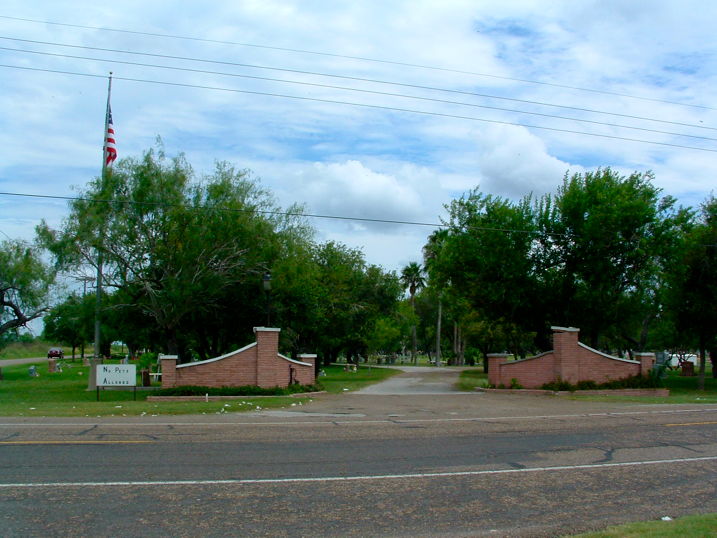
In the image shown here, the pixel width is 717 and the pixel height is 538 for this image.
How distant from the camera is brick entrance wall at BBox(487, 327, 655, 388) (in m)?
24.8

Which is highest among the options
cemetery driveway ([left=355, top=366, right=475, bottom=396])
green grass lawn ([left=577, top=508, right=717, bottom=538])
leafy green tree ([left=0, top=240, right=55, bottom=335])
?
leafy green tree ([left=0, top=240, right=55, bottom=335])

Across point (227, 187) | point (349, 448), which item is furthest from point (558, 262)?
point (349, 448)

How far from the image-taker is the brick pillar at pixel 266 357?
22.6 m

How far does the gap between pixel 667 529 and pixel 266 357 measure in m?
17.6

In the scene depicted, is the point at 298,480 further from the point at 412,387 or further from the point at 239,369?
the point at 412,387

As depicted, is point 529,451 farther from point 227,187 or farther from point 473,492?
point 227,187

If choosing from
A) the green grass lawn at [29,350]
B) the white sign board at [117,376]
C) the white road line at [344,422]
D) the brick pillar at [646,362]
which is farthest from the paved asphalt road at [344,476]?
the green grass lawn at [29,350]

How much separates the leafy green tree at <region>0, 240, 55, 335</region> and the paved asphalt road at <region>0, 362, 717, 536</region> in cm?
2519

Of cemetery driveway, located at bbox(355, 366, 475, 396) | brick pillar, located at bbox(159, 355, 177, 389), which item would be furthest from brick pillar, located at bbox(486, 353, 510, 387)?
brick pillar, located at bbox(159, 355, 177, 389)

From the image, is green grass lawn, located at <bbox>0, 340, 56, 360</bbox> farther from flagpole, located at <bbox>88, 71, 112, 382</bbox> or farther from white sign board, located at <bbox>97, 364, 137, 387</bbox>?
white sign board, located at <bbox>97, 364, 137, 387</bbox>

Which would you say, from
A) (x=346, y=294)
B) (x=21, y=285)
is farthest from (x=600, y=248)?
(x=21, y=285)

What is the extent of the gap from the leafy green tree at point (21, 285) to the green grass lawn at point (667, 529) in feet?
117

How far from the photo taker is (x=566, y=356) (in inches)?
976

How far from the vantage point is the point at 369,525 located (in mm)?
6645
